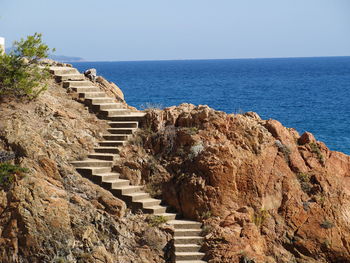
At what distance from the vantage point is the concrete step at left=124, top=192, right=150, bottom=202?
2231 cm

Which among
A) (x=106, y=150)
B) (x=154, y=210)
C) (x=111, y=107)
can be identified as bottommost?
(x=154, y=210)

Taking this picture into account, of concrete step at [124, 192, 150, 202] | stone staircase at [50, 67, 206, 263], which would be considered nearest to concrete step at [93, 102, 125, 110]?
stone staircase at [50, 67, 206, 263]

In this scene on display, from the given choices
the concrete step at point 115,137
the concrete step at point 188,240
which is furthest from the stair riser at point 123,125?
the concrete step at point 188,240

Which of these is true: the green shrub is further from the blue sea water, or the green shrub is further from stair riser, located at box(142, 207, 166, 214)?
the blue sea water

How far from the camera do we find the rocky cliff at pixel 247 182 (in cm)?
2180

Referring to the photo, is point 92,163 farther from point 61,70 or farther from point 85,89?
point 61,70

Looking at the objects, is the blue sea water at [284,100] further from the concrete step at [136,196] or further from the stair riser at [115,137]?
the concrete step at [136,196]

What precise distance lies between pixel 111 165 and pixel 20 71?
4266 mm

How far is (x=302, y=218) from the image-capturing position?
73.9 feet

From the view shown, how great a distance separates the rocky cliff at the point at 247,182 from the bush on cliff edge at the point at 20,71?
3754 millimetres

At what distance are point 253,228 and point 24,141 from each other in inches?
282

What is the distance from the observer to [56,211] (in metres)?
20.9

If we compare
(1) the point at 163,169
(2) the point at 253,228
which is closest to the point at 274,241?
(2) the point at 253,228

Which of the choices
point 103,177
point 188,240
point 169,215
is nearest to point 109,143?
point 103,177
